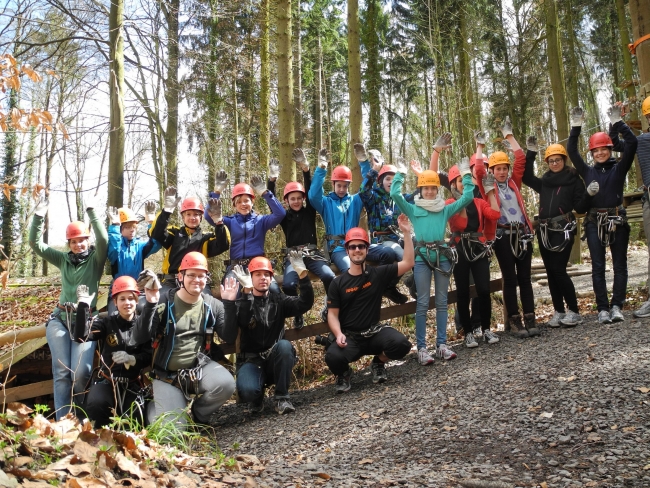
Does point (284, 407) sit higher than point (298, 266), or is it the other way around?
point (298, 266)

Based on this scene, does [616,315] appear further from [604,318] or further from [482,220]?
[482,220]

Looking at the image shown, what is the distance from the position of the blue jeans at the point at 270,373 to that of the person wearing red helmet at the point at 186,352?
1.33ft

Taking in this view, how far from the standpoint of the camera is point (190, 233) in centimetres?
710

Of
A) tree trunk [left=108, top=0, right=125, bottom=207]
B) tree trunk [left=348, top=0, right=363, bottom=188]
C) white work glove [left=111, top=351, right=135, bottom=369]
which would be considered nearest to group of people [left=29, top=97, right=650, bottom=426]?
white work glove [left=111, top=351, right=135, bottom=369]

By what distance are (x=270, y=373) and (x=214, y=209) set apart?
2.13 metres

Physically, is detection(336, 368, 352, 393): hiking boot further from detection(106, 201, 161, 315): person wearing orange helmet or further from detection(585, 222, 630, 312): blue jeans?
detection(585, 222, 630, 312): blue jeans

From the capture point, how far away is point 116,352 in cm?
571

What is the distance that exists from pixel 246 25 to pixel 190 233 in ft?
44.3

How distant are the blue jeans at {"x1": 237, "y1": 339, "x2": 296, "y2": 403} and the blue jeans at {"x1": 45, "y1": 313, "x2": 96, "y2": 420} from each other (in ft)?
5.50

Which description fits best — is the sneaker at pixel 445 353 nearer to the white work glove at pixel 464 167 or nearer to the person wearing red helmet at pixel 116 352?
the white work glove at pixel 464 167

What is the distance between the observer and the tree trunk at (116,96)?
1095cm

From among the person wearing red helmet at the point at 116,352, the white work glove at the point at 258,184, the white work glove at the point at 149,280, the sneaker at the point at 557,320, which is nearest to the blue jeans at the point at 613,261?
the sneaker at the point at 557,320

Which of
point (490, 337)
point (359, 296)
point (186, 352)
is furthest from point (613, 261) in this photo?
point (186, 352)

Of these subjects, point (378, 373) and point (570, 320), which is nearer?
point (378, 373)
